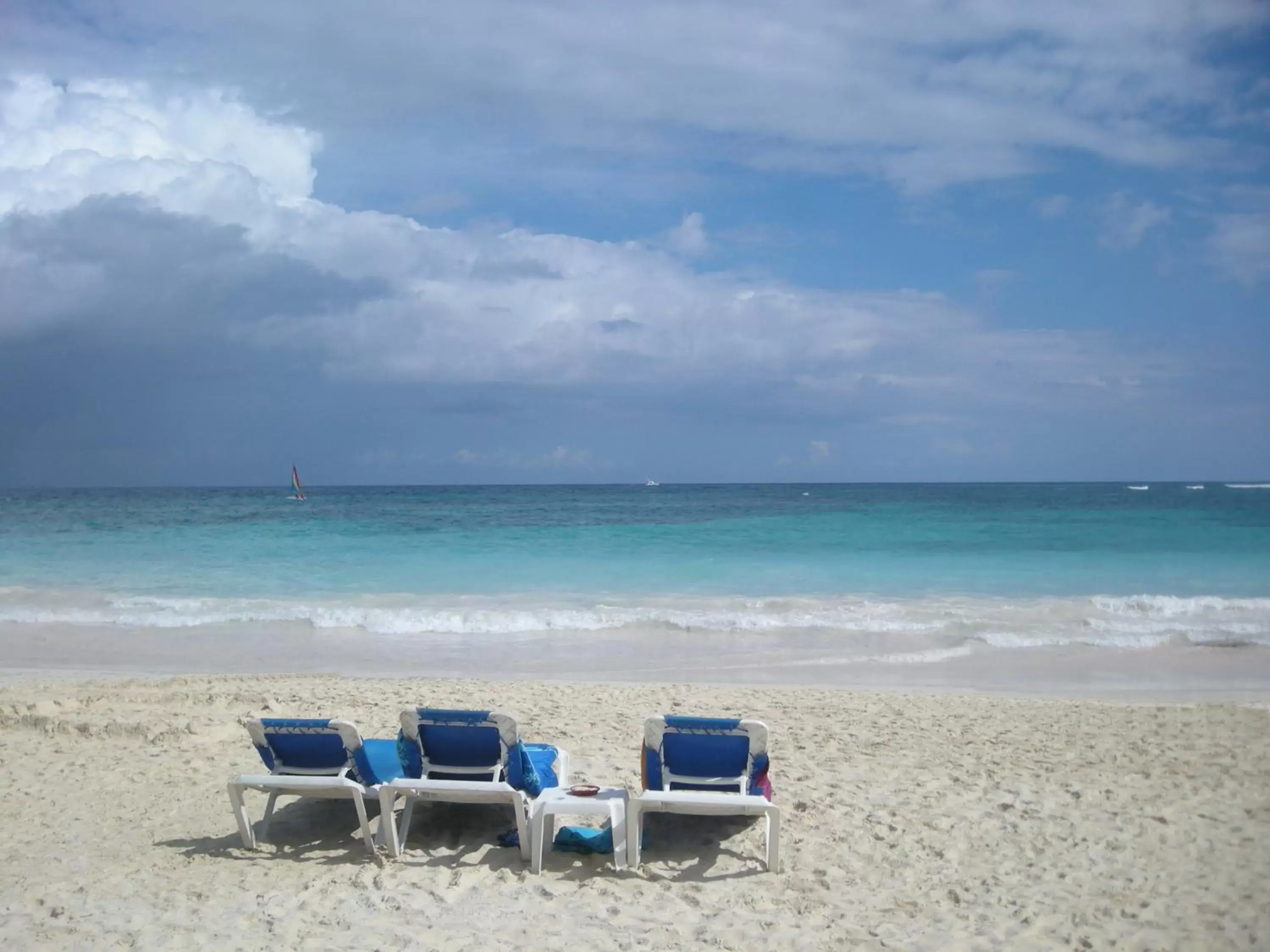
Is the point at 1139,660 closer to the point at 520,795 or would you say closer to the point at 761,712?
the point at 761,712

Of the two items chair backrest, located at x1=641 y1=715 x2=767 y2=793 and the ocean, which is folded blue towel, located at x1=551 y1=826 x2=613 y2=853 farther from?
the ocean

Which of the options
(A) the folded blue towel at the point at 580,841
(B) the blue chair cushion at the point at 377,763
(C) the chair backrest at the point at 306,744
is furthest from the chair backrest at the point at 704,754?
(C) the chair backrest at the point at 306,744

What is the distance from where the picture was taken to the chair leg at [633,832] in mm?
5184

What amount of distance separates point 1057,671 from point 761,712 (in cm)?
457

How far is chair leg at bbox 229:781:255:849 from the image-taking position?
5.50 metres

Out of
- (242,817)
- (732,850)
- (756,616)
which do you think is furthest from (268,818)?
(756,616)

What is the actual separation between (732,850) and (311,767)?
2493 mm

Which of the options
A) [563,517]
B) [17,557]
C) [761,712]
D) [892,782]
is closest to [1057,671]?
[761,712]

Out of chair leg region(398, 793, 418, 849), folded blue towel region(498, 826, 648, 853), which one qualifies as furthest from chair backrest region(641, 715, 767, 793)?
chair leg region(398, 793, 418, 849)

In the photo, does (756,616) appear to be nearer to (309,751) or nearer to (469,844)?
(469,844)

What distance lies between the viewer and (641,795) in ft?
17.2

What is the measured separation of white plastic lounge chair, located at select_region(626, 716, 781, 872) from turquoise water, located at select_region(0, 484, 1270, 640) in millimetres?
9051

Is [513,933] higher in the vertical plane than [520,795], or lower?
lower

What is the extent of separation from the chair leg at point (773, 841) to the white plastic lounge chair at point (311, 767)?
209 cm
